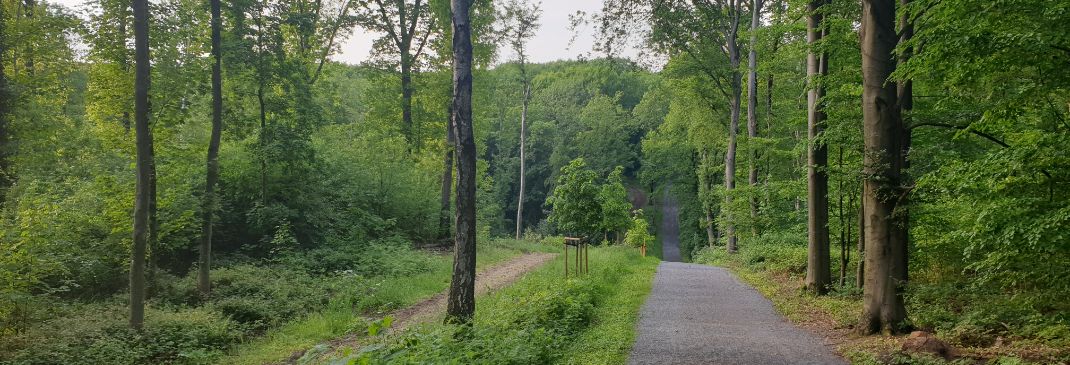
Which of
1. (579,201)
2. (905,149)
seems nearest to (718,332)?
(905,149)

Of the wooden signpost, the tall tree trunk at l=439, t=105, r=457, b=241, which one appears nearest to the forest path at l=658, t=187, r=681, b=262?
the tall tree trunk at l=439, t=105, r=457, b=241

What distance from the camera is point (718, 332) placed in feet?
27.5

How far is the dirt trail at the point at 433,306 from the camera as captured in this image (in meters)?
9.92

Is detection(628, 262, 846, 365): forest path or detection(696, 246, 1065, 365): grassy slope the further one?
detection(628, 262, 846, 365): forest path

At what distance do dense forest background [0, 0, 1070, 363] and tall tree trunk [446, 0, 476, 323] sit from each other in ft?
15.0

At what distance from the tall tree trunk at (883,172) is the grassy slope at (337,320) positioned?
276 inches

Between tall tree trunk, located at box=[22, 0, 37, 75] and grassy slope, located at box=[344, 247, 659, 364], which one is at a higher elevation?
tall tree trunk, located at box=[22, 0, 37, 75]

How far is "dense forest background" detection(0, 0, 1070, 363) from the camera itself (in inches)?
251

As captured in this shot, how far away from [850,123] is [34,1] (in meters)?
22.7

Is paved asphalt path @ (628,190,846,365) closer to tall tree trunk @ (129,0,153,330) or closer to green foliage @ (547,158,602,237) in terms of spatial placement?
green foliage @ (547,158,602,237)

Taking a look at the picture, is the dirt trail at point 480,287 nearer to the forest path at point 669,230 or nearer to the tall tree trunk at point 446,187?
the tall tree trunk at point 446,187

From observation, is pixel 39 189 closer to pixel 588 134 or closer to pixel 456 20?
pixel 456 20

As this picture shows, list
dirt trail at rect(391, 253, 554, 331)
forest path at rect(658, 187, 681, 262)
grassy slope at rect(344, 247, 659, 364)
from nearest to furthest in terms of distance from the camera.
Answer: grassy slope at rect(344, 247, 659, 364)
dirt trail at rect(391, 253, 554, 331)
forest path at rect(658, 187, 681, 262)

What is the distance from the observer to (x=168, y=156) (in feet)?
42.2
